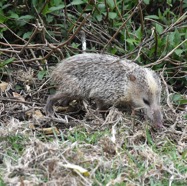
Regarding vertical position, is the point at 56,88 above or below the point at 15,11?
below

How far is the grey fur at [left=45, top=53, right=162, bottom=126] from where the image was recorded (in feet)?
20.0

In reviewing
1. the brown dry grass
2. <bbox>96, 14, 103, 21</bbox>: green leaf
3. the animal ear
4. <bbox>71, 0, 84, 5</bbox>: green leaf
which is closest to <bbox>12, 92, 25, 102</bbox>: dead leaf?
the brown dry grass

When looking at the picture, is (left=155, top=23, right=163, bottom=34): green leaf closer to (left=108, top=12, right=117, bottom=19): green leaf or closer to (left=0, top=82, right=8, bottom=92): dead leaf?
(left=108, top=12, right=117, bottom=19): green leaf

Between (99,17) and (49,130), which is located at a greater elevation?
(99,17)

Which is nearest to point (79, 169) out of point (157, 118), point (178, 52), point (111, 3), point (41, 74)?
point (157, 118)

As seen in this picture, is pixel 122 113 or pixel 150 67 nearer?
pixel 122 113

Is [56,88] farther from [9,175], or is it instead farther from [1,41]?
[9,175]

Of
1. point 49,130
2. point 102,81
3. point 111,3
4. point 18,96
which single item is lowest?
point 18,96

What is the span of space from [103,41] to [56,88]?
1.21 metres

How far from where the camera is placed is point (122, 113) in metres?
6.03

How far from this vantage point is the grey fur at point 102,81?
6090 millimetres

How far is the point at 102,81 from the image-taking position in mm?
6234

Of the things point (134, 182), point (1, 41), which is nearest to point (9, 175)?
point (134, 182)

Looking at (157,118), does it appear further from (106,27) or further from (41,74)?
(106,27)
